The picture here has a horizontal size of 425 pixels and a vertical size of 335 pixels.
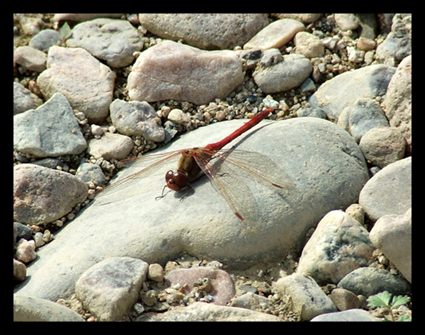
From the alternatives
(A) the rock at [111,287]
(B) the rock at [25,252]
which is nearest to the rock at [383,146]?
(A) the rock at [111,287]

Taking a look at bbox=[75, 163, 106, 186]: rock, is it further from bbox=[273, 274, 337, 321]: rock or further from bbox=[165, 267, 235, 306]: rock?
bbox=[273, 274, 337, 321]: rock

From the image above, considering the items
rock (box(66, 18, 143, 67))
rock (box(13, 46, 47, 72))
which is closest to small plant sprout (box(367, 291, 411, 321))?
rock (box(66, 18, 143, 67))

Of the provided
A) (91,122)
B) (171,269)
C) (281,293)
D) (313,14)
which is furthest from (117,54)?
(281,293)

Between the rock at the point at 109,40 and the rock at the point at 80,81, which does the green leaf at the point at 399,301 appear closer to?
the rock at the point at 80,81

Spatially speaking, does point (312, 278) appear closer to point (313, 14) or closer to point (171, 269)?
point (171, 269)

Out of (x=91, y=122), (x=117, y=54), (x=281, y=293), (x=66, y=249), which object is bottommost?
(x=281, y=293)

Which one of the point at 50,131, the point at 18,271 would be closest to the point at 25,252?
the point at 18,271
